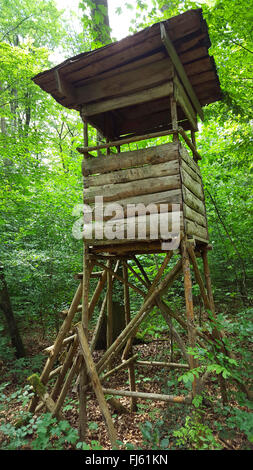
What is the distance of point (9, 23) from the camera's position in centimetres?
1325

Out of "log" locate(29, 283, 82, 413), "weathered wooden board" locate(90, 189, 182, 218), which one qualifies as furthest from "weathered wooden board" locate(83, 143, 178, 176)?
"log" locate(29, 283, 82, 413)

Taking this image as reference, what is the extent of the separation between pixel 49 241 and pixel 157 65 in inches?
A: 215

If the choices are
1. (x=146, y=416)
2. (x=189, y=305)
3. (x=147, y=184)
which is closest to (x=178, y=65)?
(x=147, y=184)

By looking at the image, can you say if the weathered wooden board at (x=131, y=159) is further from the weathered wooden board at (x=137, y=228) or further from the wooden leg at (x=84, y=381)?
the wooden leg at (x=84, y=381)

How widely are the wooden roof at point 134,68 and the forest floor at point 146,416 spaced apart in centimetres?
471

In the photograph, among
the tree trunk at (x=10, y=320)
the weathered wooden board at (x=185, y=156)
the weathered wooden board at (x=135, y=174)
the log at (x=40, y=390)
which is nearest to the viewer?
the weathered wooden board at (x=135, y=174)

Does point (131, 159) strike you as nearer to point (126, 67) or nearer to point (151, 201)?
point (151, 201)

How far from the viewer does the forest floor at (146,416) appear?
3520 millimetres

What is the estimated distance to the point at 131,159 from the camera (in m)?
4.09

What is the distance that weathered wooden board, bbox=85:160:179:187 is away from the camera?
3791 mm

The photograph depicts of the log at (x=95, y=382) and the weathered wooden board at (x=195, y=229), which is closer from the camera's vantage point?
the log at (x=95, y=382)

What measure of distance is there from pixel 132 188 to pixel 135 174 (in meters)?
0.22

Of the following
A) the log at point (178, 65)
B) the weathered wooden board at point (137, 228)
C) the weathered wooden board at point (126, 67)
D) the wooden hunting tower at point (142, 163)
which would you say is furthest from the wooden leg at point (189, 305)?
the weathered wooden board at point (126, 67)

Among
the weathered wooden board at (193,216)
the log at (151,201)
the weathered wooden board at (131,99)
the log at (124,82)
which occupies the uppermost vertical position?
the log at (124,82)
